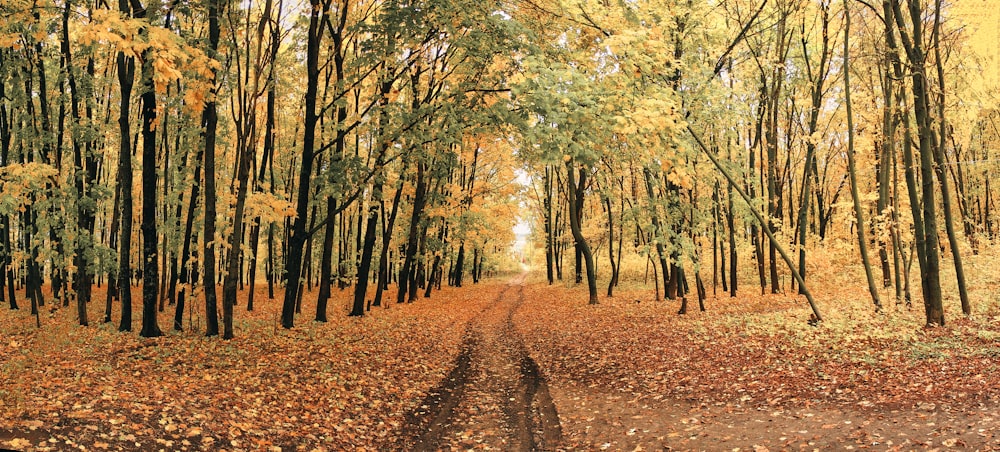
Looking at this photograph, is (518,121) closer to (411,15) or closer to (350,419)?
(411,15)

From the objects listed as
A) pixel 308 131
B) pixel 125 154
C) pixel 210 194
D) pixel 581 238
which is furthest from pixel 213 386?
pixel 581 238

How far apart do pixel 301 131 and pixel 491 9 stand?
1893 cm

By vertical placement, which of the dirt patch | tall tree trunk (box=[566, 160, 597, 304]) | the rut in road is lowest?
the rut in road

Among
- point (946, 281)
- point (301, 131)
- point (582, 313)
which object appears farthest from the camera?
point (301, 131)

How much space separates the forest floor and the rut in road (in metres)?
0.05

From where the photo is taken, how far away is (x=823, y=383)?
28.0ft

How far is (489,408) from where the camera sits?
9297 mm

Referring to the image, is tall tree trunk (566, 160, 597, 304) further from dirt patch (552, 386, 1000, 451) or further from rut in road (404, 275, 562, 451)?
dirt patch (552, 386, 1000, 451)

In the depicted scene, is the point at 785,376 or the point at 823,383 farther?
the point at 785,376

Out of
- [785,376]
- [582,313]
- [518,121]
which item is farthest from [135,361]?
[582,313]

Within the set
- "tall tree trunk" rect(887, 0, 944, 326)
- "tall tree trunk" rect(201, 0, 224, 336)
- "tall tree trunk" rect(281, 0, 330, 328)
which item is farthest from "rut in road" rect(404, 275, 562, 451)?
"tall tree trunk" rect(887, 0, 944, 326)

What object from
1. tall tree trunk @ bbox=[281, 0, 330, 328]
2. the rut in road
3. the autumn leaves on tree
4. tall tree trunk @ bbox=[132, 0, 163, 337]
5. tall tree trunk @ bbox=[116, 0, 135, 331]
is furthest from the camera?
tall tree trunk @ bbox=[281, 0, 330, 328]

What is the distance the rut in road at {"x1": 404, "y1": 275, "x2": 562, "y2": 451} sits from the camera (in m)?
7.82

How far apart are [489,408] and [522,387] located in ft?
5.06
